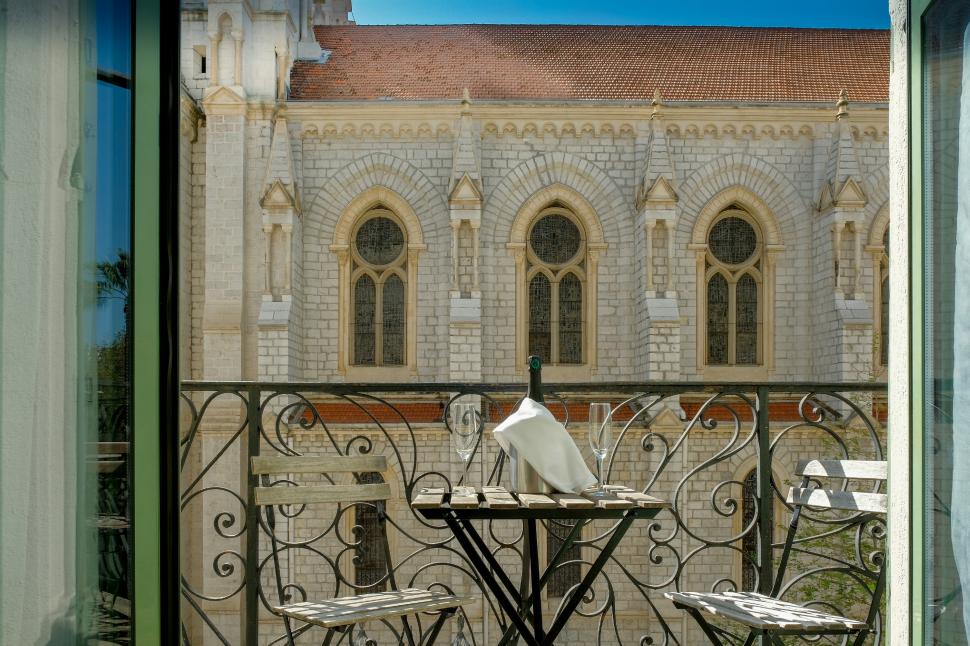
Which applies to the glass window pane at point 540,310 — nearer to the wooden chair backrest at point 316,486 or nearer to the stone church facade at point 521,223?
the stone church facade at point 521,223

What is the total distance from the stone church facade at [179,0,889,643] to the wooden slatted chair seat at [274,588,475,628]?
12204mm

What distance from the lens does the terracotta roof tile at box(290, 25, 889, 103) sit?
17.3 metres

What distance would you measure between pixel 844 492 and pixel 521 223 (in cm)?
1337

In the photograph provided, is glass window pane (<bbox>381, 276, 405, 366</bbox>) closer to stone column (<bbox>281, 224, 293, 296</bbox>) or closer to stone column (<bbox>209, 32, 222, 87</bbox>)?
stone column (<bbox>281, 224, 293, 296</bbox>)

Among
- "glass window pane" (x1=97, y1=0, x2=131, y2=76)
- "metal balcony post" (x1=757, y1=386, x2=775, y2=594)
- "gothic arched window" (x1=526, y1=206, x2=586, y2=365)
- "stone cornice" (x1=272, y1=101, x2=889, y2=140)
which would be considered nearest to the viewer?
"glass window pane" (x1=97, y1=0, x2=131, y2=76)

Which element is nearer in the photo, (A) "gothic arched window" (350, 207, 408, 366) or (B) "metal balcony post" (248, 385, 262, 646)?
(B) "metal balcony post" (248, 385, 262, 646)

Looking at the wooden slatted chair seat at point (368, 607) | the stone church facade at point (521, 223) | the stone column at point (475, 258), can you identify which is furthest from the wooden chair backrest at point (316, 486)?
the stone column at point (475, 258)

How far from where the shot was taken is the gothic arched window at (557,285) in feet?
55.6

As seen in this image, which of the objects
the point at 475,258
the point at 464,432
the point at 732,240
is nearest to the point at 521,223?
the point at 475,258

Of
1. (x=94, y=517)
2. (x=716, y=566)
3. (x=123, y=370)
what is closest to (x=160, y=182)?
(x=123, y=370)

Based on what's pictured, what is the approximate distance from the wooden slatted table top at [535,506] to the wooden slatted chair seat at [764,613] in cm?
45

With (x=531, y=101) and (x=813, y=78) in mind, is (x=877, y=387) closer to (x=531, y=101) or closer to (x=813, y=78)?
(x=531, y=101)

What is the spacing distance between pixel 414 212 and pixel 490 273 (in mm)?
1825

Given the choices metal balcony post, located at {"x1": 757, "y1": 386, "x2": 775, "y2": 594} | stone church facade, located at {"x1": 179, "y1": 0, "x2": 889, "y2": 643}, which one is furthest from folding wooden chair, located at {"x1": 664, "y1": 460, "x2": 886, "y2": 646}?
stone church facade, located at {"x1": 179, "y1": 0, "x2": 889, "y2": 643}
